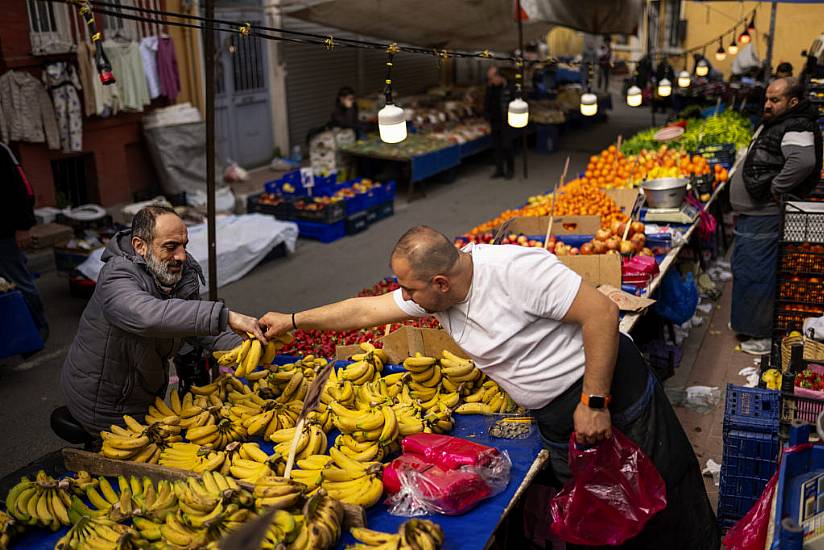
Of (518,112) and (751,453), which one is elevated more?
(518,112)

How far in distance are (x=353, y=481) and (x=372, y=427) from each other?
0.35 meters

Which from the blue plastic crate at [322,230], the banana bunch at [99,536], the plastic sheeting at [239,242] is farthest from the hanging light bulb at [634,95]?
the banana bunch at [99,536]

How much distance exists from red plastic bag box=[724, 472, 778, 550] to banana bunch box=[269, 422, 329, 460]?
1929 millimetres

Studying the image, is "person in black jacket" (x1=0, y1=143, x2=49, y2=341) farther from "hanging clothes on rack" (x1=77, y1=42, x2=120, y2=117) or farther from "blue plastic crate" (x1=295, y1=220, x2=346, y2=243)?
"blue plastic crate" (x1=295, y1=220, x2=346, y2=243)

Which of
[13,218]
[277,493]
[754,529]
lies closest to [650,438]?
[754,529]

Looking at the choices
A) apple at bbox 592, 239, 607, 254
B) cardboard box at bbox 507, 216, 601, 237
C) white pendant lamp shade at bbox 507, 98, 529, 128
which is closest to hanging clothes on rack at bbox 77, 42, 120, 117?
white pendant lamp shade at bbox 507, 98, 529, 128

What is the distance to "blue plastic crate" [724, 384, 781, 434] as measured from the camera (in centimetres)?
439

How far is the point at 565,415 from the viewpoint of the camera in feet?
11.6

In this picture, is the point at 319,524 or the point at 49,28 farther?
the point at 49,28

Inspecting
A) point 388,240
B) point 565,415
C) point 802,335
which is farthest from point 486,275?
point 388,240

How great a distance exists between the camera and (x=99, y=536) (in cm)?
308

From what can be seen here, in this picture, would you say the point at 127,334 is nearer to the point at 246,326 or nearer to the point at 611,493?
the point at 246,326

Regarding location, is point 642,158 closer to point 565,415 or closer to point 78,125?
point 565,415

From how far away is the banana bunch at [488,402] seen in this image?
4.13 m
